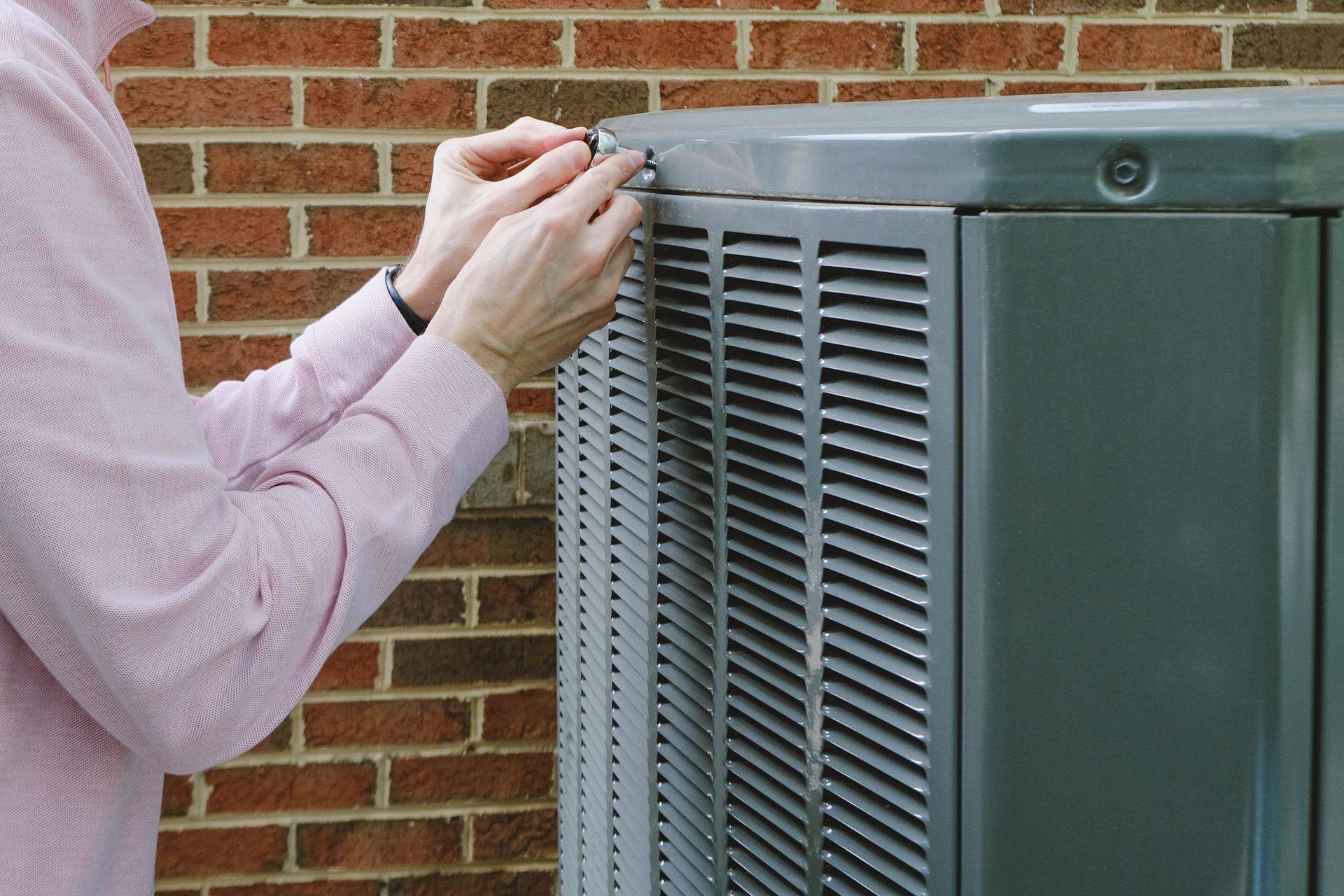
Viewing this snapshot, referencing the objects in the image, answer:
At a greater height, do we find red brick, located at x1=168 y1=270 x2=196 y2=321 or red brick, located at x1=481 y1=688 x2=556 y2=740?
red brick, located at x1=168 y1=270 x2=196 y2=321

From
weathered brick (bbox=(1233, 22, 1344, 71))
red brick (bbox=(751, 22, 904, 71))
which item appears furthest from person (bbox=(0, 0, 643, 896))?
weathered brick (bbox=(1233, 22, 1344, 71))

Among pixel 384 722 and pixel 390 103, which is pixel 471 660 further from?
pixel 390 103

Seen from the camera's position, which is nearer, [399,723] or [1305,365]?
[1305,365]

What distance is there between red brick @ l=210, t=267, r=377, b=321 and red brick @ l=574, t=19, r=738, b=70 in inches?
18.5

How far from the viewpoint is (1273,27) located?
6.39 ft

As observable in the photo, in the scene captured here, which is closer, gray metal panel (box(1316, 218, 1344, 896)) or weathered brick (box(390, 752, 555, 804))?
gray metal panel (box(1316, 218, 1344, 896))

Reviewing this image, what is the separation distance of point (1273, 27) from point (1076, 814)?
1733mm

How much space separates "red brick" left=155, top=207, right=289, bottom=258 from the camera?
1.79m

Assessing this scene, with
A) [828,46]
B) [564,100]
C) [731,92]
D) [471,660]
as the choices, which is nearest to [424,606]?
[471,660]

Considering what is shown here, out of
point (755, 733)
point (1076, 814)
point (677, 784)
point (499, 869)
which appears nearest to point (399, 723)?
point (499, 869)

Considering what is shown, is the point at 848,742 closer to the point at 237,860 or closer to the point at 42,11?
the point at 42,11

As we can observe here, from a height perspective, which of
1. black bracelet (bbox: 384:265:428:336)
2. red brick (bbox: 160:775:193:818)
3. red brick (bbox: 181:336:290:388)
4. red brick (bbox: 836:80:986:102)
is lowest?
red brick (bbox: 160:775:193:818)

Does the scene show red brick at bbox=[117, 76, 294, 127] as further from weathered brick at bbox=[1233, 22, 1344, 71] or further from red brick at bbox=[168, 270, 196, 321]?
weathered brick at bbox=[1233, 22, 1344, 71]

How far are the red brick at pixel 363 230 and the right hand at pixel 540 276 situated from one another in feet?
3.18
